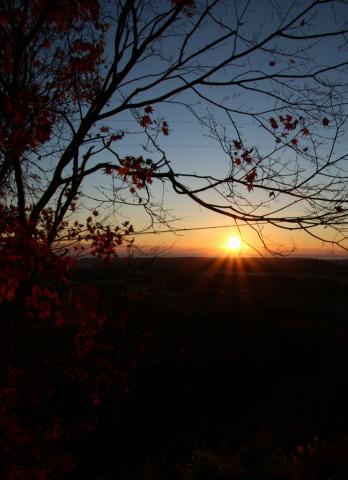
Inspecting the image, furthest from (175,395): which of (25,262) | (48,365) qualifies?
(25,262)

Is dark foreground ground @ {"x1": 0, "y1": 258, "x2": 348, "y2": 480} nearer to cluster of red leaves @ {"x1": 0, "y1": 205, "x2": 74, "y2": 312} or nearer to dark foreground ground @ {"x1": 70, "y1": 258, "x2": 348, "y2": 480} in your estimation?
dark foreground ground @ {"x1": 70, "y1": 258, "x2": 348, "y2": 480}

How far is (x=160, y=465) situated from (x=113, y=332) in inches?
457

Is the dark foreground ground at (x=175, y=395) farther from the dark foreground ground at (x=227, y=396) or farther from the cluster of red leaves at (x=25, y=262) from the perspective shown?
the cluster of red leaves at (x=25, y=262)

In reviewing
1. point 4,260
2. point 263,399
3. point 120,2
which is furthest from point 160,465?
point 120,2

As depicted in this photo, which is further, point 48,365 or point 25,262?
point 48,365

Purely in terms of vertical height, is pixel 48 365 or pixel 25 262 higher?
pixel 25 262

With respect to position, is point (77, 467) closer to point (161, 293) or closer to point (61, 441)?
point (61, 441)

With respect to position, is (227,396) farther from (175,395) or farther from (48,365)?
(48,365)

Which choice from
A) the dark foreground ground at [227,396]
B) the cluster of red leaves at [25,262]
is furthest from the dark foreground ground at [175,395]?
the cluster of red leaves at [25,262]

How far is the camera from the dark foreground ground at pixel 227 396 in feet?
38.5

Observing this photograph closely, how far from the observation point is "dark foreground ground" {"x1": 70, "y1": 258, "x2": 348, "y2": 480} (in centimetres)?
1173

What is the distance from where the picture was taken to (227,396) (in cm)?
2077

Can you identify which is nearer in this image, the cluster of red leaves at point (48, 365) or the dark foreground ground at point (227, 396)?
the cluster of red leaves at point (48, 365)

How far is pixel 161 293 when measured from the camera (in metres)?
41.5
